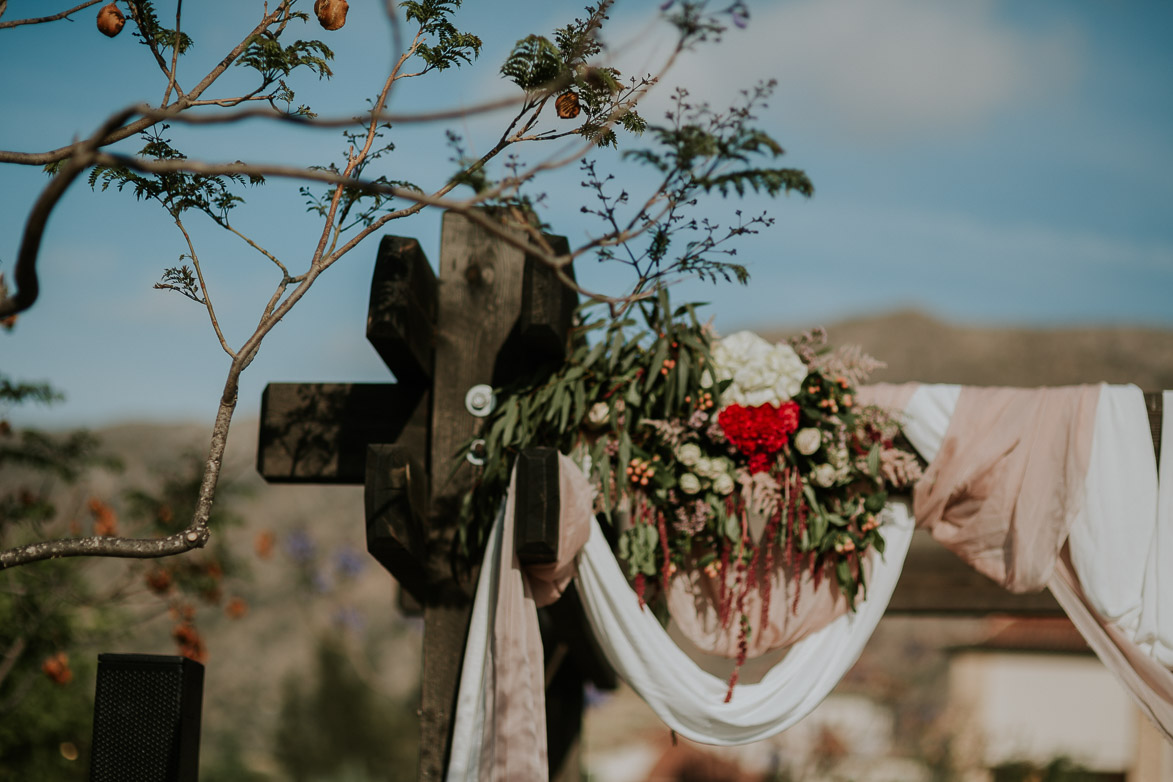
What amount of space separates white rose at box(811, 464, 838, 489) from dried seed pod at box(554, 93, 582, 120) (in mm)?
1054

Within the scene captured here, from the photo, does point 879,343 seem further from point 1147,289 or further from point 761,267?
point 761,267

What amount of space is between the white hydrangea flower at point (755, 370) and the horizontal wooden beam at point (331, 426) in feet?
2.54

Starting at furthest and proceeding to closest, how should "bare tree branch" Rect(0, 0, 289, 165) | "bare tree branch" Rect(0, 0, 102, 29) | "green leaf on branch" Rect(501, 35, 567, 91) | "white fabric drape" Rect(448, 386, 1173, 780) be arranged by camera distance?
"white fabric drape" Rect(448, 386, 1173, 780) → "bare tree branch" Rect(0, 0, 102, 29) → "bare tree branch" Rect(0, 0, 289, 165) → "green leaf on branch" Rect(501, 35, 567, 91)

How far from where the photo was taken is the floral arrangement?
2504 millimetres

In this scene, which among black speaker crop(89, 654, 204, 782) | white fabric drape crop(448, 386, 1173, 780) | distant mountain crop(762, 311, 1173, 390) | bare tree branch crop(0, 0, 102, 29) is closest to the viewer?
bare tree branch crop(0, 0, 102, 29)

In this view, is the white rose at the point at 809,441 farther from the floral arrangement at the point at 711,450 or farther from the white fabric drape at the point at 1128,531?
the white fabric drape at the point at 1128,531

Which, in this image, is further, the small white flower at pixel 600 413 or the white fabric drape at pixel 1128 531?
the small white flower at pixel 600 413

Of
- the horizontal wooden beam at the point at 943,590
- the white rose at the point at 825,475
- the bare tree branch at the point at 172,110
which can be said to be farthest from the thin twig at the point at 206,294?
the horizontal wooden beam at the point at 943,590

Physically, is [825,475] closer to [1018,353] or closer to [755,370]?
[755,370]

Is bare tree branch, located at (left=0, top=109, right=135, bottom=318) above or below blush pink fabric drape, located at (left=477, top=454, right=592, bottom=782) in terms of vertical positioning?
above

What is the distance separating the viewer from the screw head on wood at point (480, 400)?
2.64 m

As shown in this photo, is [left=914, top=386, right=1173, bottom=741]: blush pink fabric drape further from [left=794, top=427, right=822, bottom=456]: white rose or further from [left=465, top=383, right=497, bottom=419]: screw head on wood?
[left=465, top=383, right=497, bottom=419]: screw head on wood

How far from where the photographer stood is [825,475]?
98.0 inches

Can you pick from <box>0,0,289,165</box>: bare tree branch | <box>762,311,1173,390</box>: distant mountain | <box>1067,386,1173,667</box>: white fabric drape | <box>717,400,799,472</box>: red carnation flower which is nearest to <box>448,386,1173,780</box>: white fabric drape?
<box>1067,386,1173,667</box>: white fabric drape
